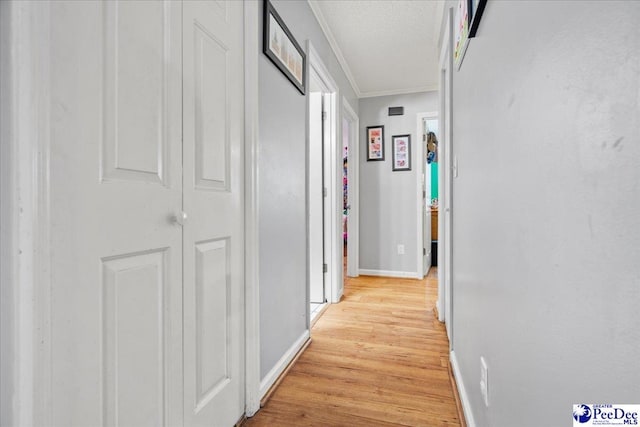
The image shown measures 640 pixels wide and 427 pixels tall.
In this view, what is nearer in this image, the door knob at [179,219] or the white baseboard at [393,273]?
the door knob at [179,219]

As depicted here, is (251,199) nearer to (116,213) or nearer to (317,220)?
(116,213)

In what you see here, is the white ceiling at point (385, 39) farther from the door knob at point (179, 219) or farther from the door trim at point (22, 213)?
the door trim at point (22, 213)

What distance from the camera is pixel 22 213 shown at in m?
0.63

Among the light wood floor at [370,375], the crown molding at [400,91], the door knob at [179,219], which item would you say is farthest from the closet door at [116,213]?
the crown molding at [400,91]

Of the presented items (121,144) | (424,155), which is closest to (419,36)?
(424,155)

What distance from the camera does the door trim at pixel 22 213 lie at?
2.04 feet

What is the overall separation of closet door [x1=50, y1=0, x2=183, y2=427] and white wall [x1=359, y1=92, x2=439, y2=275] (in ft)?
11.3

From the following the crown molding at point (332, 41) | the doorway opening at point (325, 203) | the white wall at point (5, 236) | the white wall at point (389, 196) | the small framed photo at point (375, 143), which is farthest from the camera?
the small framed photo at point (375, 143)

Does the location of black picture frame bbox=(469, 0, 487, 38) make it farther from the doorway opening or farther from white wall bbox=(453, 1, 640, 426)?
the doorway opening

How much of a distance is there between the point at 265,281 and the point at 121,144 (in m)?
0.99

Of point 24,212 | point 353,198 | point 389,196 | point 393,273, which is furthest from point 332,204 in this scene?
point 24,212

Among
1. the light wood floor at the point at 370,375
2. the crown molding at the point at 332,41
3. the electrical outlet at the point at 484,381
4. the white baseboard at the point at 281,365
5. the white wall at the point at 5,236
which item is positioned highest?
the crown molding at the point at 332,41

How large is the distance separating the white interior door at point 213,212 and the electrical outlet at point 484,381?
0.94 m

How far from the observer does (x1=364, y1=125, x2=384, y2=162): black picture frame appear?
426cm
